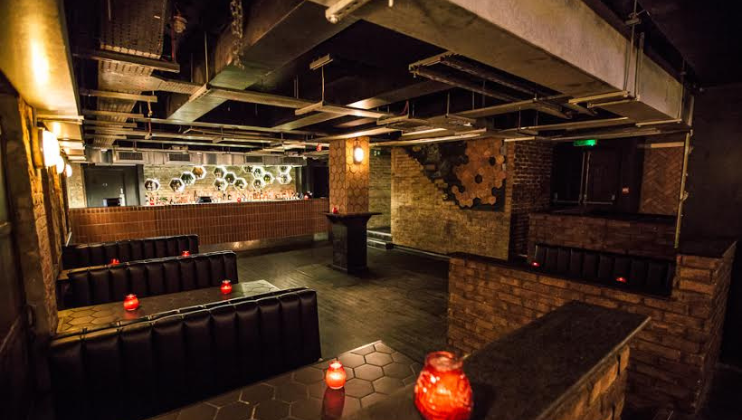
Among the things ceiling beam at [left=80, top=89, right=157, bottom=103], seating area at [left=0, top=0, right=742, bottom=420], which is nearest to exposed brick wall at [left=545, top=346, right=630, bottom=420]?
seating area at [left=0, top=0, right=742, bottom=420]

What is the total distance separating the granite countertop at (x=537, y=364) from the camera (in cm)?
109

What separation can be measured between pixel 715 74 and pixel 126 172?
14312 mm

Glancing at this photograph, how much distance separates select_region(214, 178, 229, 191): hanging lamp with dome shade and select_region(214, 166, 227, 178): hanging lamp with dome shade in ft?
0.51

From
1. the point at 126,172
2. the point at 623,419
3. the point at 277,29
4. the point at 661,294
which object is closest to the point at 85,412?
the point at 277,29

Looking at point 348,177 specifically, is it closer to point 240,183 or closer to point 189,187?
point 240,183

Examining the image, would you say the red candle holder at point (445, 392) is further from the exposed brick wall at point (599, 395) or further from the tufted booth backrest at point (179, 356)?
the tufted booth backrest at point (179, 356)

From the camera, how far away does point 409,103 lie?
5.16 meters

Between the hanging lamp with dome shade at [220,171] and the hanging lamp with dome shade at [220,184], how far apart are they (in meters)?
0.16

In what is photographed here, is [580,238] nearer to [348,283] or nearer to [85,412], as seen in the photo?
[348,283]

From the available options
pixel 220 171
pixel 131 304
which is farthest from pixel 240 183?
pixel 131 304

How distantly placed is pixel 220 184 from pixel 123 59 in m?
11.5

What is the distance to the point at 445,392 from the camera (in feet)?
3.24

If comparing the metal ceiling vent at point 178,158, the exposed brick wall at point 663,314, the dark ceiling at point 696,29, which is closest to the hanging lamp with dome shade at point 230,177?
the metal ceiling vent at point 178,158

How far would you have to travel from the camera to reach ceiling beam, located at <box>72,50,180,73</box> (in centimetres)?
205
